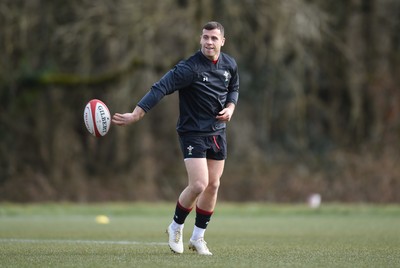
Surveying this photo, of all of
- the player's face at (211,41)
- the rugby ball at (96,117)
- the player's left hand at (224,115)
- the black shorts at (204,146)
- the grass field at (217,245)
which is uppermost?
the player's face at (211,41)

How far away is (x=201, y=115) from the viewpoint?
884 cm

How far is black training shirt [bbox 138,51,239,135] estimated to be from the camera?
8734 millimetres

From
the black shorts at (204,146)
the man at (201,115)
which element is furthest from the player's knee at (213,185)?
the black shorts at (204,146)

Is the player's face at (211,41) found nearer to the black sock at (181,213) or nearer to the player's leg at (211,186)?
the player's leg at (211,186)

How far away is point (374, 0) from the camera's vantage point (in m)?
28.2

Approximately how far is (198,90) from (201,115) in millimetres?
247

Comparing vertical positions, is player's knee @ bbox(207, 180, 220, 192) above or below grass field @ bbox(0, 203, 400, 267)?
above

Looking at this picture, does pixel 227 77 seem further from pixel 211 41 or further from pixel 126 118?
pixel 126 118

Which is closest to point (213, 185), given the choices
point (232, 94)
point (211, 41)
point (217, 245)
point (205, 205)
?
point (205, 205)

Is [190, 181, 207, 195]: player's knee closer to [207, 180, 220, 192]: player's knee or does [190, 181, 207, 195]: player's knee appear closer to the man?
the man

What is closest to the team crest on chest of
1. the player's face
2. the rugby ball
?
the player's face

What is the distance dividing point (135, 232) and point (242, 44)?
45.8ft

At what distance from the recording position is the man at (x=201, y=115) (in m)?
8.67

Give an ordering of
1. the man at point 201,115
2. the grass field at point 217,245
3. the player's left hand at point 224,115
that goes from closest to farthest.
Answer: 1. the grass field at point 217,245
2. the man at point 201,115
3. the player's left hand at point 224,115
